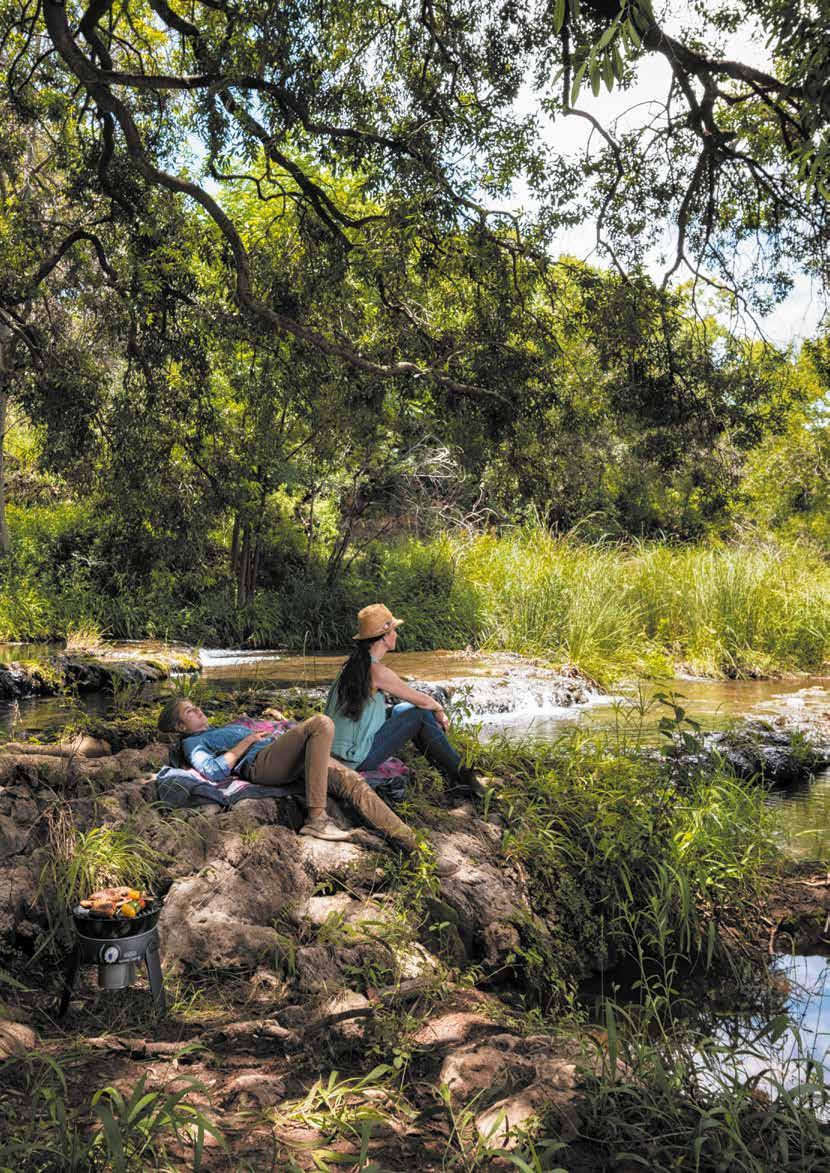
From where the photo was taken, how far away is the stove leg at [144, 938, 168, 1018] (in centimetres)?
350

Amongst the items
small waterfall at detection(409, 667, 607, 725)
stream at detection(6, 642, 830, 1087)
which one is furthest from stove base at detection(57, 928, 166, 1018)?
small waterfall at detection(409, 667, 607, 725)

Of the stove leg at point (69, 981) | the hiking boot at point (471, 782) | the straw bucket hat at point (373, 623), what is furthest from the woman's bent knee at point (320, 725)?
the stove leg at point (69, 981)

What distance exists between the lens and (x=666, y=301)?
752 centimetres

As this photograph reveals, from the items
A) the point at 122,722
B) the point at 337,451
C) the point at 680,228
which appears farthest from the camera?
the point at 337,451

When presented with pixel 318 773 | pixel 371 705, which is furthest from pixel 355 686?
pixel 318 773

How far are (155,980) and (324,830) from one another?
4.37ft

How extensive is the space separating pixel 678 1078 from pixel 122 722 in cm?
457

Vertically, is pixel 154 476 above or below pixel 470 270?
below

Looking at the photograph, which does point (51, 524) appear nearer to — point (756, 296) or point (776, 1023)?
point (756, 296)

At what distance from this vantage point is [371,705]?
5.33 m

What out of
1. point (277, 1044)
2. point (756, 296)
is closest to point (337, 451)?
point (756, 296)

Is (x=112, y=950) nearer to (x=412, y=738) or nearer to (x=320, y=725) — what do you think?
(x=320, y=725)

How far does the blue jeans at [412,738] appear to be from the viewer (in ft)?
18.3

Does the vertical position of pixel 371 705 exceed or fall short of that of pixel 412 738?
it exceeds it
